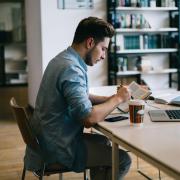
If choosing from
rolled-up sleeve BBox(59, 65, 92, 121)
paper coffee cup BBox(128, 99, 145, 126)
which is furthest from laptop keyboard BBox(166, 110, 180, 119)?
rolled-up sleeve BBox(59, 65, 92, 121)

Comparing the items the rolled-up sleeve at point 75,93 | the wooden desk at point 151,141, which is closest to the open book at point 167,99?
the wooden desk at point 151,141

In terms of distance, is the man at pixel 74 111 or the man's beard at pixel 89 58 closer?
the man at pixel 74 111

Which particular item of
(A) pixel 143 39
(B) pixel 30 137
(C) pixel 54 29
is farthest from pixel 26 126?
(A) pixel 143 39

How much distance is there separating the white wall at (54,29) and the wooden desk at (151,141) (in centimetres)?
342

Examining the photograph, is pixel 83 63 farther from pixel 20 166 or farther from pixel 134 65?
pixel 134 65

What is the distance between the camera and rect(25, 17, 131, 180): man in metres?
1.89

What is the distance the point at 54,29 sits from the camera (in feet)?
17.4

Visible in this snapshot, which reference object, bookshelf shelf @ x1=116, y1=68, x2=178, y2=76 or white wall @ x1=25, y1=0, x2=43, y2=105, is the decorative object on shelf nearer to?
white wall @ x1=25, y1=0, x2=43, y2=105

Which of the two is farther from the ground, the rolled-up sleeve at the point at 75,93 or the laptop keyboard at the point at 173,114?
the rolled-up sleeve at the point at 75,93

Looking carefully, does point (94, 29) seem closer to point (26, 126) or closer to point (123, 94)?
point (123, 94)

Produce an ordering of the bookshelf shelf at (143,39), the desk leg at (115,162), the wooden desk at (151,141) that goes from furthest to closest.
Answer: the bookshelf shelf at (143,39) < the desk leg at (115,162) < the wooden desk at (151,141)

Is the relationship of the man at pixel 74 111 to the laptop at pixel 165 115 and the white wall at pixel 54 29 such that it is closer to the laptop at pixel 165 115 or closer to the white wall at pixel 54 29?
the laptop at pixel 165 115

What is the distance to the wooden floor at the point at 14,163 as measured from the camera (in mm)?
3174

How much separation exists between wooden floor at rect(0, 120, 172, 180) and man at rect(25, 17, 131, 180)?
1170mm
